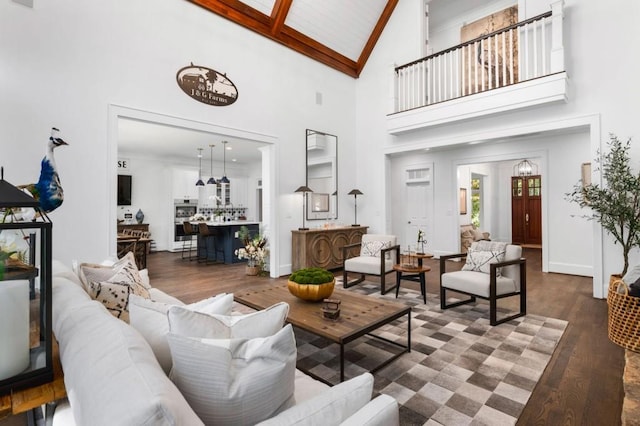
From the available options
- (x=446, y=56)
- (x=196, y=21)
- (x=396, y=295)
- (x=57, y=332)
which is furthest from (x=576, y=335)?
(x=196, y=21)

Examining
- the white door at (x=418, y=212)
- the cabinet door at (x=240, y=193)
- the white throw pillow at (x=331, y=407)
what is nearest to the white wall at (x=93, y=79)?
the white throw pillow at (x=331, y=407)

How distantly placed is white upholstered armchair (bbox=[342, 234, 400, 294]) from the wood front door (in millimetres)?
6926

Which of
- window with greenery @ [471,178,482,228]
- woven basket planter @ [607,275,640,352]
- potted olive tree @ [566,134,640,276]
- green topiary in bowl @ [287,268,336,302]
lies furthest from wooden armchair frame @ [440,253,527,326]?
window with greenery @ [471,178,482,228]

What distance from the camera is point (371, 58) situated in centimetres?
691

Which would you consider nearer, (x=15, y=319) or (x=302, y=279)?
(x=15, y=319)

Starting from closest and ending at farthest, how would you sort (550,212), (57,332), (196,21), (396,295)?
(57,332)
(396,295)
(196,21)
(550,212)

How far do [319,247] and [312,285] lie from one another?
124 inches

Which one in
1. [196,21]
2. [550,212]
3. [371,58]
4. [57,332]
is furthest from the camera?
[371,58]

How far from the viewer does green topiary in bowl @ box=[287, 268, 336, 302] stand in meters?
2.60

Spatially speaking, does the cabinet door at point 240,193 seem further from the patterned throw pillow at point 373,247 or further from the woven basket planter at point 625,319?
the woven basket planter at point 625,319

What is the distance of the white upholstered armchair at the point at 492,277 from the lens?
3.25 m

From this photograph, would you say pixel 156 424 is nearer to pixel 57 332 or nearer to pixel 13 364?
pixel 13 364

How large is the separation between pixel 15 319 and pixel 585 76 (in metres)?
6.18

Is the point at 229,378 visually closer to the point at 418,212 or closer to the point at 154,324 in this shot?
the point at 154,324
